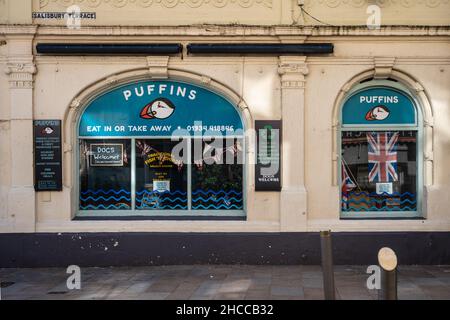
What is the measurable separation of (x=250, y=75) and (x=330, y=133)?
1.71 m

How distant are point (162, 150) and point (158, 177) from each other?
49 centimetres

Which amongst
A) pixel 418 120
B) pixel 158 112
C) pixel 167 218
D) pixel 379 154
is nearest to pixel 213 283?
pixel 167 218

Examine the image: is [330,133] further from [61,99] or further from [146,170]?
[61,99]

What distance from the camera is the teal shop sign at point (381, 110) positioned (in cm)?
975

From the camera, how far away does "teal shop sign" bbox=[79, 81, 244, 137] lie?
9.76 m

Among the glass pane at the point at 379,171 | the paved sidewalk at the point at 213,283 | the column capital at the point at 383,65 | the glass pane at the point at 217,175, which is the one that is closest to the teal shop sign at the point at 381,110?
the glass pane at the point at 379,171

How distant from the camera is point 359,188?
9820 millimetres

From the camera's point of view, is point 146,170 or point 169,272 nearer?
point 169,272

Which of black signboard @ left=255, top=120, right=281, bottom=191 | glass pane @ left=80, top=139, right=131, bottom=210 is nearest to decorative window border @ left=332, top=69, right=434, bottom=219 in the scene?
black signboard @ left=255, top=120, right=281, bottom=191

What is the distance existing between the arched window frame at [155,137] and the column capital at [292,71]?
2.72ft

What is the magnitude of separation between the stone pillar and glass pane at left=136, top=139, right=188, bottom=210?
185 centimetres

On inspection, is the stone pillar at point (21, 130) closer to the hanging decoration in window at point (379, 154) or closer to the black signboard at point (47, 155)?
the black signboard at point (47, 155)

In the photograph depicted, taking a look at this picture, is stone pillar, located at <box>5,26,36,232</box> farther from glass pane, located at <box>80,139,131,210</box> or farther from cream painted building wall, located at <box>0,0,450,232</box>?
glass pane, located at <box>80,139,131,210</box>
